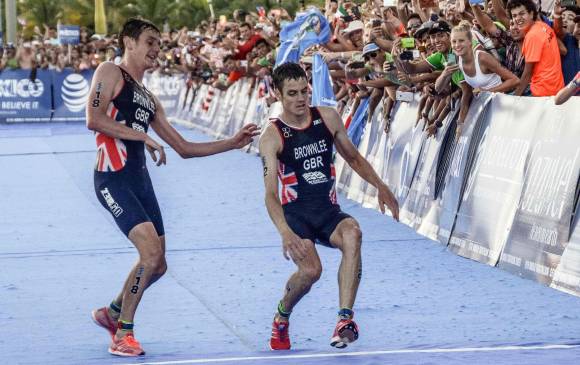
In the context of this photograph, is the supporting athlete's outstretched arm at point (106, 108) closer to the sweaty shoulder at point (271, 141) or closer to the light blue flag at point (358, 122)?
the sweaty shoulder at point (271, 141)

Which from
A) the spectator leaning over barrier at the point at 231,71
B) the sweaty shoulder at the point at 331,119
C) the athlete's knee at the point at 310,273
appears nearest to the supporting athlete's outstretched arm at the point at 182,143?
the sweaty shoulder at the point at 331,119

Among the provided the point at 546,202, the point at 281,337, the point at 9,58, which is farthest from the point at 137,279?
the point at 9,58

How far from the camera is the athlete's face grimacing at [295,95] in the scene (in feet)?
25.3

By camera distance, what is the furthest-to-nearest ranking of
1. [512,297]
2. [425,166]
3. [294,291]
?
1. [425,166]
2. [512,297]
3. [294,291]

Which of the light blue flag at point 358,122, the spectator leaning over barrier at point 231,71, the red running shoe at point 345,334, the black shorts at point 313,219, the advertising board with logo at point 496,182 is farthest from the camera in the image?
the spectator leaning over barrier at point 231,71

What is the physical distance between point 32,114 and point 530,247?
30014mm

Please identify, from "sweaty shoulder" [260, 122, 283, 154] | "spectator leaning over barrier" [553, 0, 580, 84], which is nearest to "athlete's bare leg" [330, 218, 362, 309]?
"sweaty shoulder" [260, 122, 283, 154]

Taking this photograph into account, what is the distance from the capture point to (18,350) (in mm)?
7910

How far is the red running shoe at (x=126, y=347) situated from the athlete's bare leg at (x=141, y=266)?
18cm

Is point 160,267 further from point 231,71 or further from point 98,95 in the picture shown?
point 231,71

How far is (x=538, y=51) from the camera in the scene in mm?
11594

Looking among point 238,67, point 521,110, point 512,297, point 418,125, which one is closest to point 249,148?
point 238,67

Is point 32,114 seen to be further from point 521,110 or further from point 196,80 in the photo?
point 521,110

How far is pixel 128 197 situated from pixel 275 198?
1.06 meters
